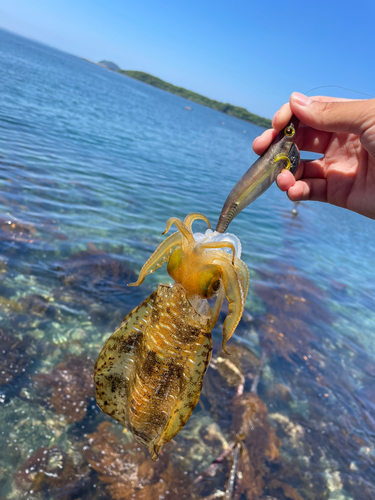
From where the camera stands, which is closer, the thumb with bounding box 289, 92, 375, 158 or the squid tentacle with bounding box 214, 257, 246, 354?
the squid tentacle with bounding box 214, 257, 246, 354

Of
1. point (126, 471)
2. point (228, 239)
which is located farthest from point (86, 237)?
point (228, 239)

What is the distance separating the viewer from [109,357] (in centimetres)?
210

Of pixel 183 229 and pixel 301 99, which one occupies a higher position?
pixel 301 99

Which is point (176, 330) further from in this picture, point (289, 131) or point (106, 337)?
point (106, 337)

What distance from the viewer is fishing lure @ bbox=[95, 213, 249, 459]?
1.79m

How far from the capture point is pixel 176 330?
1861mm

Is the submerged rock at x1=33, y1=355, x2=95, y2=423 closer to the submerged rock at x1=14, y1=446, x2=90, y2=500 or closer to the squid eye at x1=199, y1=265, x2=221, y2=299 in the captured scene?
the submerged rock at x1=14, y1=446, x2=90, y2=500

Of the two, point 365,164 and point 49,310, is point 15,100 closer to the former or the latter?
point 49,310

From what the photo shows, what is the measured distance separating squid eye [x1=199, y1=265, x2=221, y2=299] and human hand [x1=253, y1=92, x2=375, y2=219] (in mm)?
1662

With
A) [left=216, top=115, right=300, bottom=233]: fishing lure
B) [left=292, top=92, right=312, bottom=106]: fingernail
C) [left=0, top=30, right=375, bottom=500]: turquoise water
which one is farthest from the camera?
[left=0, top=30, right=375, bottom=500]: turquoise water

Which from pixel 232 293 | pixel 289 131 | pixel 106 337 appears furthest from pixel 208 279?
pixel 106 337

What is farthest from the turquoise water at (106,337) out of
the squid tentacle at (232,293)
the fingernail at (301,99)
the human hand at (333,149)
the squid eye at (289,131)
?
the fingernail at (301,99)

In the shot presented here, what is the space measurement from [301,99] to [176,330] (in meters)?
2.50

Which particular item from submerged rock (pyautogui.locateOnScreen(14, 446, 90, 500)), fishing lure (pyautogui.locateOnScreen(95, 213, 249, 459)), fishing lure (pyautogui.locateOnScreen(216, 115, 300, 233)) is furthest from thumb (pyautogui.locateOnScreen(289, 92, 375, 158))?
submerged rock (pyautogui.locateOnScreen(14, 446, 90, 500))
